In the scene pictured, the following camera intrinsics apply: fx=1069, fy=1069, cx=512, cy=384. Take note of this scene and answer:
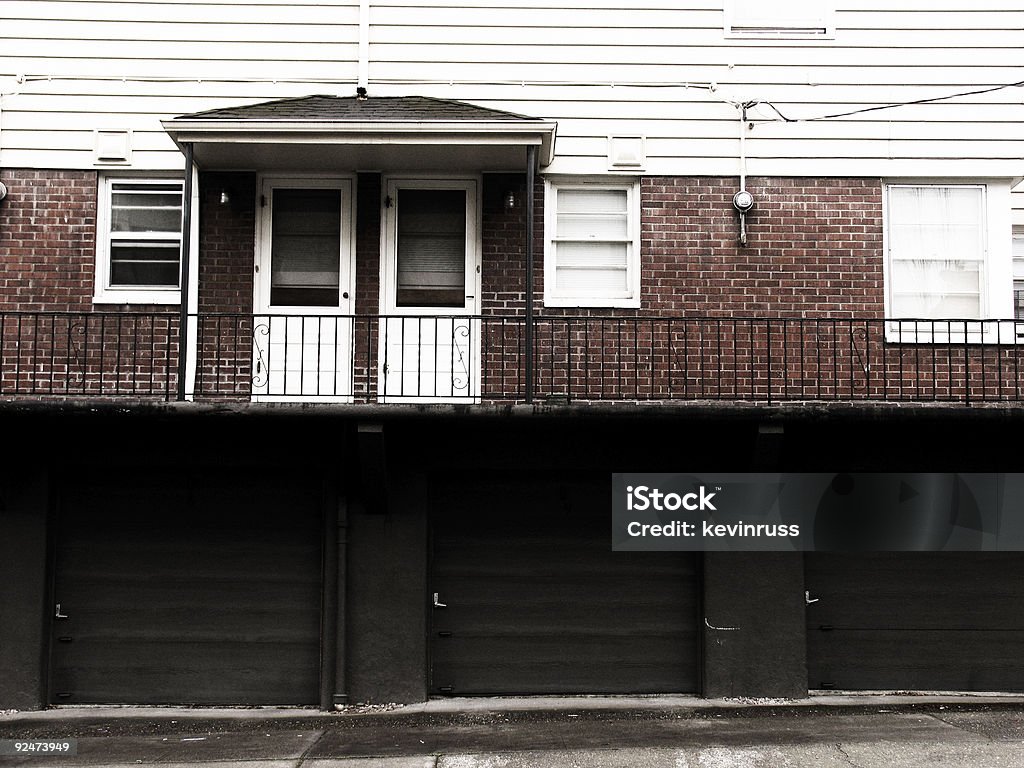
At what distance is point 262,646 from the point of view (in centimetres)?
1019

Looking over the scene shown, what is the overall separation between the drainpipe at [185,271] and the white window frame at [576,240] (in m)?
3.37

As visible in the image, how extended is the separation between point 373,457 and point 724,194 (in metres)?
4.35

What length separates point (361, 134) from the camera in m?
9.55

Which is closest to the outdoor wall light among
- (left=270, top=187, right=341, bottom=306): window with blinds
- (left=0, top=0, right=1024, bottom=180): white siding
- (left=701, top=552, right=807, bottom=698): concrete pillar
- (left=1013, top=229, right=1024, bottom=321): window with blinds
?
(left=0, top=0, right=1024, bottom=180): white siding

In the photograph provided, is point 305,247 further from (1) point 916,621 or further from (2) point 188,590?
(1) point 916,621

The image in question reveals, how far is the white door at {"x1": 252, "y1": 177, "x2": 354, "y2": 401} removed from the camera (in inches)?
404

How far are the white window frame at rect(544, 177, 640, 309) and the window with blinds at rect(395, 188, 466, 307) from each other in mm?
834

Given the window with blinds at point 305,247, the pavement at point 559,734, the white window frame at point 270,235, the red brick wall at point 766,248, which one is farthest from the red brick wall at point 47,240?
the red brick wall at point 766,248

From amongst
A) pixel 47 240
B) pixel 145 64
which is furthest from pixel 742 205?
pixel 47 240

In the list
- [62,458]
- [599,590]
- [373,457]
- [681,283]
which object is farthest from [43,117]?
[599,590]

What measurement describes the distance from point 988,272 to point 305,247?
6787 millimetres

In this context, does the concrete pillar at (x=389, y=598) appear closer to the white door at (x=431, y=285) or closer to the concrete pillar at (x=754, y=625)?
the white door at (x=431, y=285)

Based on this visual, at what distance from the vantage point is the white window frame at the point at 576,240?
1052cm

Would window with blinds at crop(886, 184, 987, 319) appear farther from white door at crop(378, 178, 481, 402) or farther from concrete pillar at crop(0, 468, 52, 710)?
concrete pillar at crop(0, 468, 52, 710)
